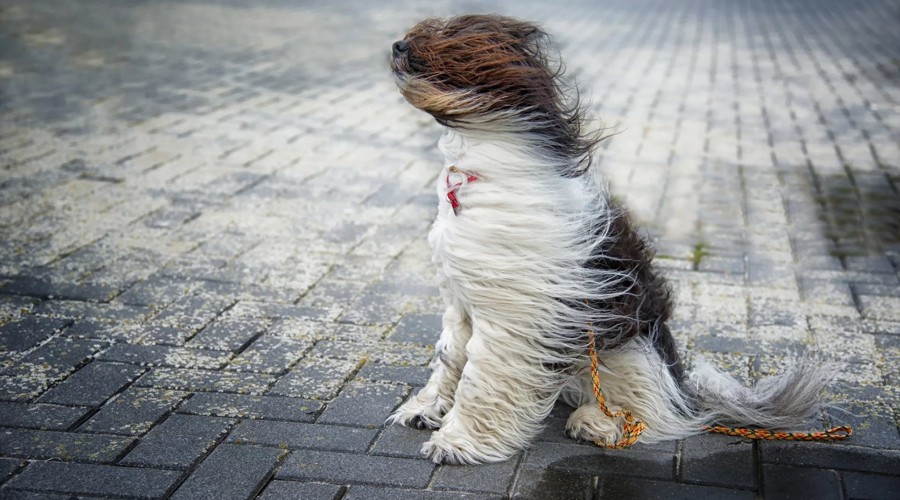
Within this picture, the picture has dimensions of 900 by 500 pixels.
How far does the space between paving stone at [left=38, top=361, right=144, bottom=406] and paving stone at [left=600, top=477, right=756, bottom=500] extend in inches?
70.9

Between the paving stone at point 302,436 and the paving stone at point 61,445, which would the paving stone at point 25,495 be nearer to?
the paving stone at point 61,445

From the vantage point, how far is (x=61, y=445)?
9.90 feet

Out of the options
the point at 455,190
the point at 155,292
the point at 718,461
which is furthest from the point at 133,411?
the point at 718,461

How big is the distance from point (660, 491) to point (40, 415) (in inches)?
81.9

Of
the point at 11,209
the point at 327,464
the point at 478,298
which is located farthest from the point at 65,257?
the point at 478,298

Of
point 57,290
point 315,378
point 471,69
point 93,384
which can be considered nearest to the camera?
point 471,69

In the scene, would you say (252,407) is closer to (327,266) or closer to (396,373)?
(396,373)

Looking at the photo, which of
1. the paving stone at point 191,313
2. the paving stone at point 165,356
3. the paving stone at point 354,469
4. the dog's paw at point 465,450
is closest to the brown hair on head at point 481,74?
the dog's paw at point 465,450

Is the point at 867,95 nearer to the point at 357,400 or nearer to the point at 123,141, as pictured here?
the point at 123,141

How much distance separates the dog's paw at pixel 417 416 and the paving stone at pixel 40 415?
1.09 m

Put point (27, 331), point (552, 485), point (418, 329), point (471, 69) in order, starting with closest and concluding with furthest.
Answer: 1. point (471, 69)
2. point (552, 485)
3. point (27, 331)
4. point (418, 329)

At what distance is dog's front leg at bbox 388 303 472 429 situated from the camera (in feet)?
9.88

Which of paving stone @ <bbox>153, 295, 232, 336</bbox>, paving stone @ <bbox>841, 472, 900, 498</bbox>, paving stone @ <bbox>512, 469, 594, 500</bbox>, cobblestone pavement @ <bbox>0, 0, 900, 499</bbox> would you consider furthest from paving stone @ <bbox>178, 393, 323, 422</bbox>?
paving stone @ <bbox>841, 472, 900, 498</bbox>

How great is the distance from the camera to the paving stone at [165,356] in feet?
12.0
